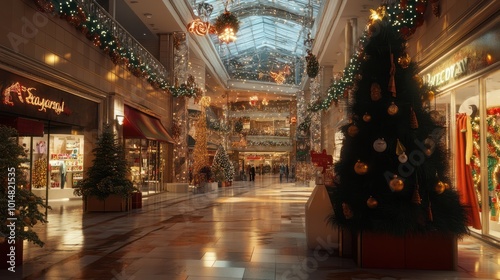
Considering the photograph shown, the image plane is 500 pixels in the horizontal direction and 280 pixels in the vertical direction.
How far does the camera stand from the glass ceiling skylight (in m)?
27.4

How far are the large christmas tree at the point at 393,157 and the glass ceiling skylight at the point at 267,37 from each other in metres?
17.3

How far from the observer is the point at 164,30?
20953 mm

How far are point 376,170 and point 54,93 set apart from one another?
878cm

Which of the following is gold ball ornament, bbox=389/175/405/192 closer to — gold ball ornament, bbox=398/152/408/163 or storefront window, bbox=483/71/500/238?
gold ball ornament, bbox=398/152/408/163

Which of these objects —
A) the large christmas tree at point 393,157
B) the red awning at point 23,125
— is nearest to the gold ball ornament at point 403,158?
the large christmas tree at point 393,157

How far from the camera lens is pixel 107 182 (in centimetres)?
1163

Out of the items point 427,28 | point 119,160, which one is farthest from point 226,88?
point 427,28

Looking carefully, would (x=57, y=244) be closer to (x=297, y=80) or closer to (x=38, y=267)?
(x=38, y=267)

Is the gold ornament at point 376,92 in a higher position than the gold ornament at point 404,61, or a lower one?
lower

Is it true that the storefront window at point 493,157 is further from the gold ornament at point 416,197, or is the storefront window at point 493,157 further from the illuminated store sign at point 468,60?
the gold ornament at point 416,197

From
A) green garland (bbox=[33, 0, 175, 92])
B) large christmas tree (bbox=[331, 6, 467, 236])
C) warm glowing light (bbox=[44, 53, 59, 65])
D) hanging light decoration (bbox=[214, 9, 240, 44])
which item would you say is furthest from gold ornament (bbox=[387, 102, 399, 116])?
hanging light decoration (bbox=[214, 9, 240, 44])

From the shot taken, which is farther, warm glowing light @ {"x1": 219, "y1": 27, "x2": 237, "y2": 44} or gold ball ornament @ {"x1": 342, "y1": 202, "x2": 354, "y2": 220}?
warm glowing light @ {"x1": 219, "y1": 27, "x2": 237, "y2": 44}

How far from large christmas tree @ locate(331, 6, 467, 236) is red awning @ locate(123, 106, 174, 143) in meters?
11.7

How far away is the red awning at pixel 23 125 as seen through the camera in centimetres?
929
